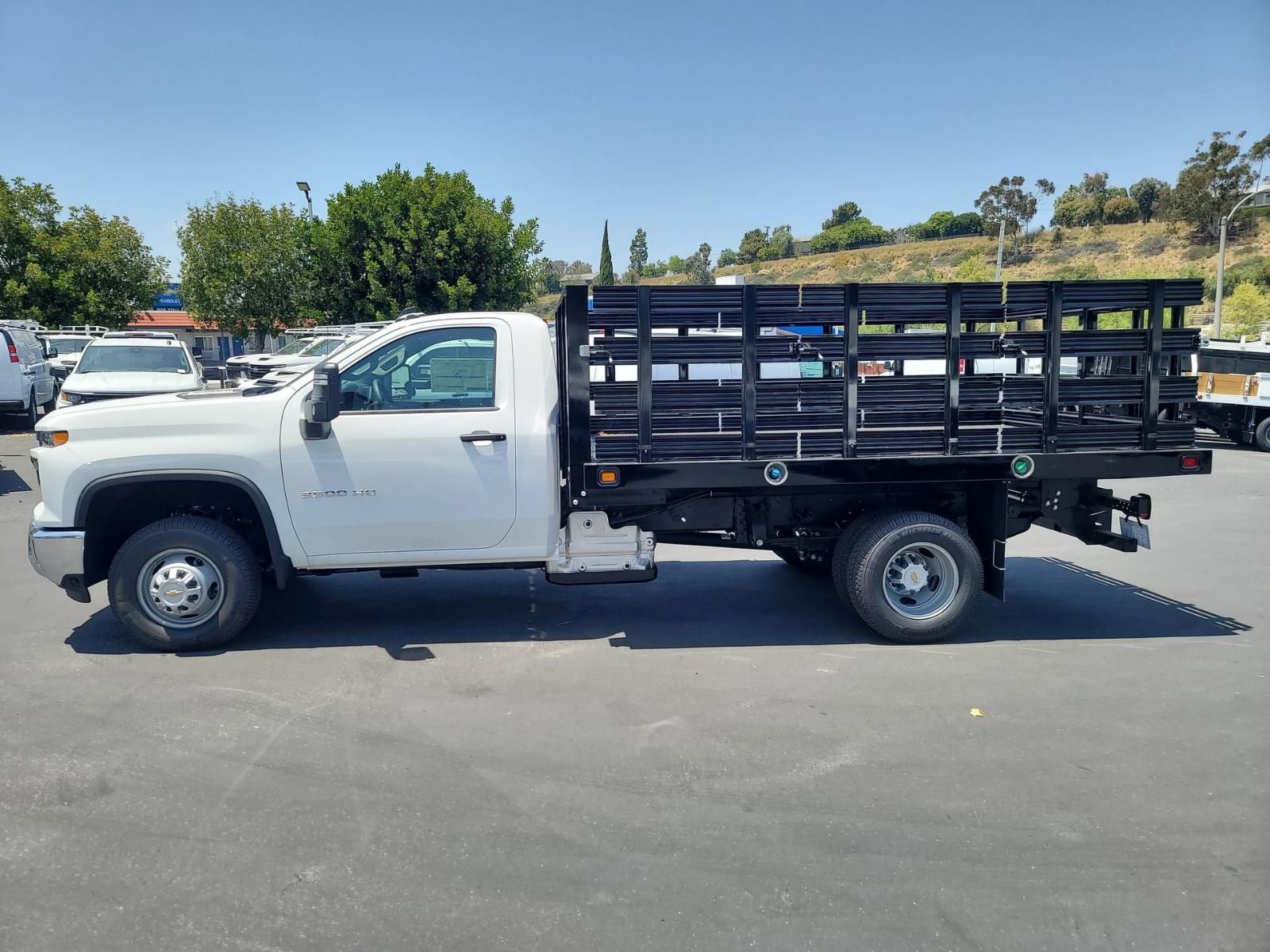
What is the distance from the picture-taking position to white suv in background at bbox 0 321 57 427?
17.0m

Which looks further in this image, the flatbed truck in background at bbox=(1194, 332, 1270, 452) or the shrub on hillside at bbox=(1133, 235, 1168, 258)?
the shrub on hillside at bbox=(1133, 235, 1168, 258)

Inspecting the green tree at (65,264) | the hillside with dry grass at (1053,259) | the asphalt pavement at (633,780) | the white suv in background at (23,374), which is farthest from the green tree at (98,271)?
the asphalt pavement at (633,780)

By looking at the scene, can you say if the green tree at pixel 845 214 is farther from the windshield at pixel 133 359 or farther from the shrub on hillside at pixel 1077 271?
the windshield at pixel 133 359

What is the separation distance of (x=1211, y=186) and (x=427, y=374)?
6329 cm

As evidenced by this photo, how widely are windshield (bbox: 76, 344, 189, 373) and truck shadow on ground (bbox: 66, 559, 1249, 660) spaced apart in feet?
35.5

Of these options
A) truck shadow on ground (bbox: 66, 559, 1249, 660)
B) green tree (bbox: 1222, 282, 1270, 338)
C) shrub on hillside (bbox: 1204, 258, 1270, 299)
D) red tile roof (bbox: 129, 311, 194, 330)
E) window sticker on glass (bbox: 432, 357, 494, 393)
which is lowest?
truck shadow on ground (bbox: 66, 559, 1249, 660)

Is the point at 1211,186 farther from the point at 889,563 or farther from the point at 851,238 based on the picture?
the point at 889,563

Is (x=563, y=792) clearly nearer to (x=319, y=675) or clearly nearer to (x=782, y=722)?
(x=782, y=722)

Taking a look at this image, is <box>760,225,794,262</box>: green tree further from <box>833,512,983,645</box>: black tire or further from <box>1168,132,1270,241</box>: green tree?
<box>833,512,983,645</box>: black tire

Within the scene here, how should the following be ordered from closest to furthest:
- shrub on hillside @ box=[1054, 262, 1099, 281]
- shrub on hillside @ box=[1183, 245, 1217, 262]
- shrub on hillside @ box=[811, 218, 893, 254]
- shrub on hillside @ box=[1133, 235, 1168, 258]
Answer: shrub on hillside @ box=[1054, 262, 1099, 281]
shrub on hillside @ box=[1183, 245, 1217, 262]
shrub on hillside @ box=[1133, 235, 1168, 258]
shrub on hillside @ box=[811, 218, 893, 254]

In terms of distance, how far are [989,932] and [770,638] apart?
323cm

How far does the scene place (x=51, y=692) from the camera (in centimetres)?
530

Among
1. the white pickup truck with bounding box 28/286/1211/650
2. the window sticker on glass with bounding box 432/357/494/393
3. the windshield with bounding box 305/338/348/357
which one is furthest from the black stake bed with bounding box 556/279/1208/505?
the windshield with bounding box 305/338/348/357

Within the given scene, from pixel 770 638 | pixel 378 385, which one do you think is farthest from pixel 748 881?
pixel 378 385
